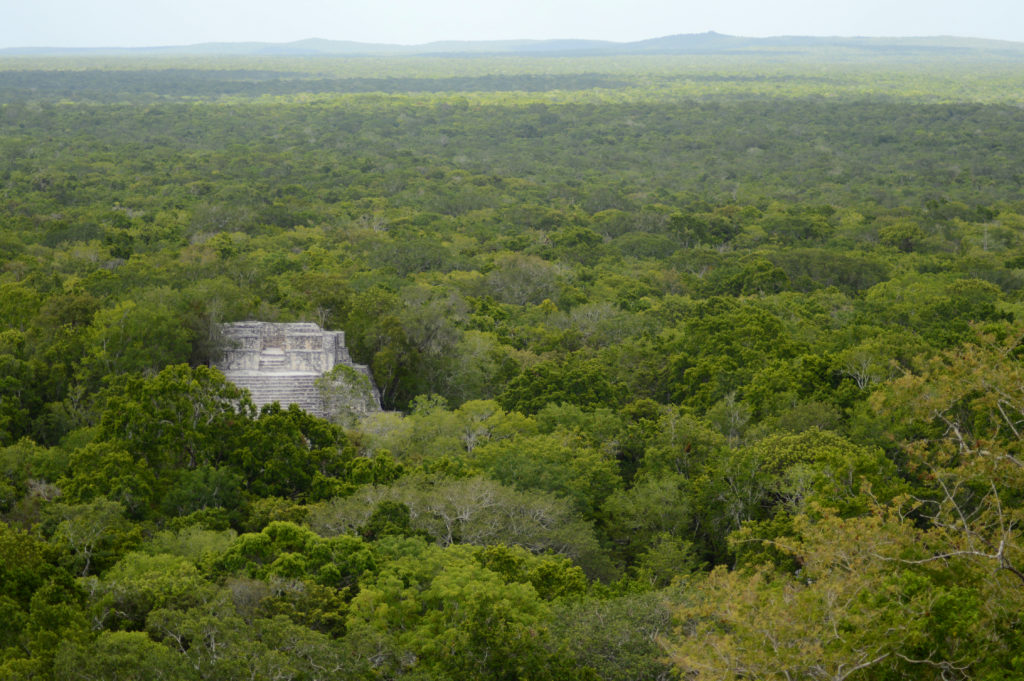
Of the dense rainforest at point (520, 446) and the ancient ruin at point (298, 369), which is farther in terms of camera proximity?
the ancient ruin at point (298, 369)

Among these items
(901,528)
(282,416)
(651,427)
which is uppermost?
(901,528)

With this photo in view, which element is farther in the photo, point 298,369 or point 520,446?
point 298,369

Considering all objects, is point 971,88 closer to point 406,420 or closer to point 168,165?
point 168,165

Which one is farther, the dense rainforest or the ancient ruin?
the ancient ruin

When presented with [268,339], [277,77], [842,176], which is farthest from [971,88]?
[268,339]
